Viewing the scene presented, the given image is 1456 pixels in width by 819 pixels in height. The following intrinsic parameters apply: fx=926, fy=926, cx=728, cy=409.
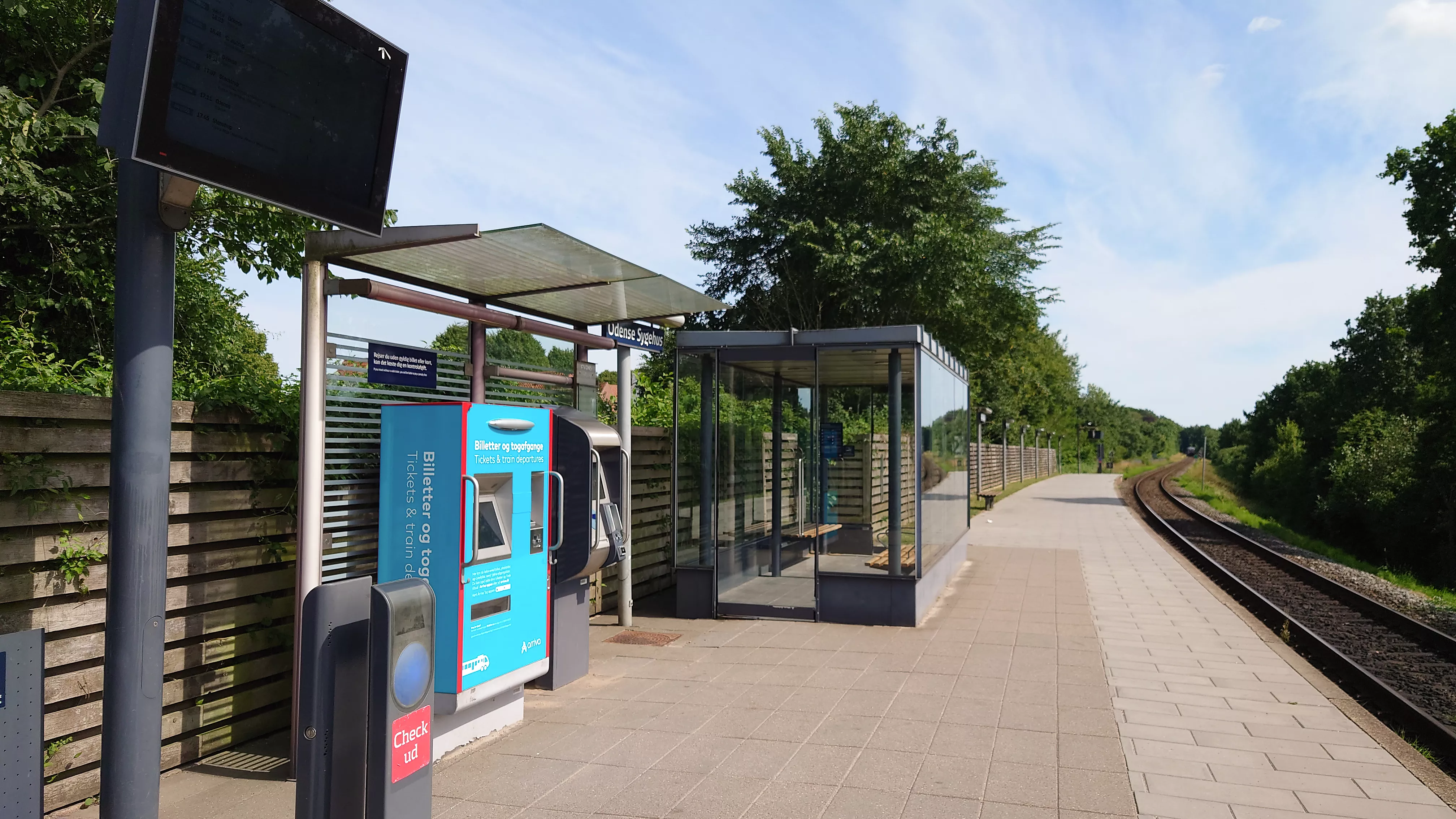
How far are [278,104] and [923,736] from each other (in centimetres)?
462

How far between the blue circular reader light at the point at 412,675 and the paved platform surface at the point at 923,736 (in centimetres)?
170

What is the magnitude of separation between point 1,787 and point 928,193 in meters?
21.4

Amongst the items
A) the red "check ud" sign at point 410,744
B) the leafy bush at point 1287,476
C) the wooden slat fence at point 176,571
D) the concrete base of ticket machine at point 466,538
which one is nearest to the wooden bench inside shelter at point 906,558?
the concrete base of ticket machine at point 466,538

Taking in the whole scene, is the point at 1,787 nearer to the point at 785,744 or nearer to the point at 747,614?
the point at 785,744

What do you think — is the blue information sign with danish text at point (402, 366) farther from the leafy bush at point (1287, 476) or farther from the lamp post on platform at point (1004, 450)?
the leafy bush at point (1287, 476)

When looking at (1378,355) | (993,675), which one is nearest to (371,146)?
(993,675)

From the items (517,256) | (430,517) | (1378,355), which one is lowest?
(430,517)

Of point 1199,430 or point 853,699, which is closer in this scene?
point 853,699

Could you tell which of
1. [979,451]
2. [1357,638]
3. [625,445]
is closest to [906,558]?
[625,445]

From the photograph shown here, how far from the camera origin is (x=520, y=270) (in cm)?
610

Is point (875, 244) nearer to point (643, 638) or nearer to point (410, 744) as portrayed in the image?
point (643, 638)

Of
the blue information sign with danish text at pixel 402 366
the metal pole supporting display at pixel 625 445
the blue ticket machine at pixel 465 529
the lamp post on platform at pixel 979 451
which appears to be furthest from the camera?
the lamp post on platform at pixel 979 451

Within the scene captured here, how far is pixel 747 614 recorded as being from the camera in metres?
9.21

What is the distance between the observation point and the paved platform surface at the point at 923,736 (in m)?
4.41
